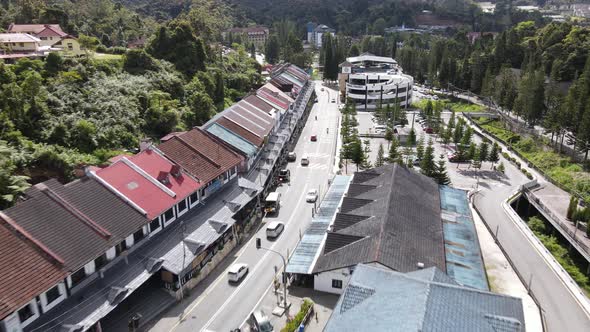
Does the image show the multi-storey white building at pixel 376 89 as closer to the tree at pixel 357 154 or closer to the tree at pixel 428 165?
the tree at pixel 357 154

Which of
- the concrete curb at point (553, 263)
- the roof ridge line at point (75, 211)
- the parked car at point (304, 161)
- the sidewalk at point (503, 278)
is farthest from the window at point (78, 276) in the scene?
the parked car at point (304, 161)

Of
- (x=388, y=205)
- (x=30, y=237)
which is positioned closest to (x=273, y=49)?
(x=388, y=205)

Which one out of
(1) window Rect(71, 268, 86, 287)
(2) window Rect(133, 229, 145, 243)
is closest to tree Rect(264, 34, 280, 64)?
(2) window Rect(133, 229, 145, 243)

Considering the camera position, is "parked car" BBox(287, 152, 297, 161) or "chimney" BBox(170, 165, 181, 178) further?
"parked car" BBox(287, 152, 297, 161)

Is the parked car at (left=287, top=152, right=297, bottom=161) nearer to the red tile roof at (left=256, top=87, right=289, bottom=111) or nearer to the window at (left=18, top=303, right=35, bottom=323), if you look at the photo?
the red tile roof at (left=256, top=87, right=289, bottom=111)

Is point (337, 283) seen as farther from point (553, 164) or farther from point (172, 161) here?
point (553, 164)

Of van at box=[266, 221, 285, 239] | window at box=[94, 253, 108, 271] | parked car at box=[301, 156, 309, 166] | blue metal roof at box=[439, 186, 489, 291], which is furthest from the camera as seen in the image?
parked car at box=[301, 156, 309, 166]
